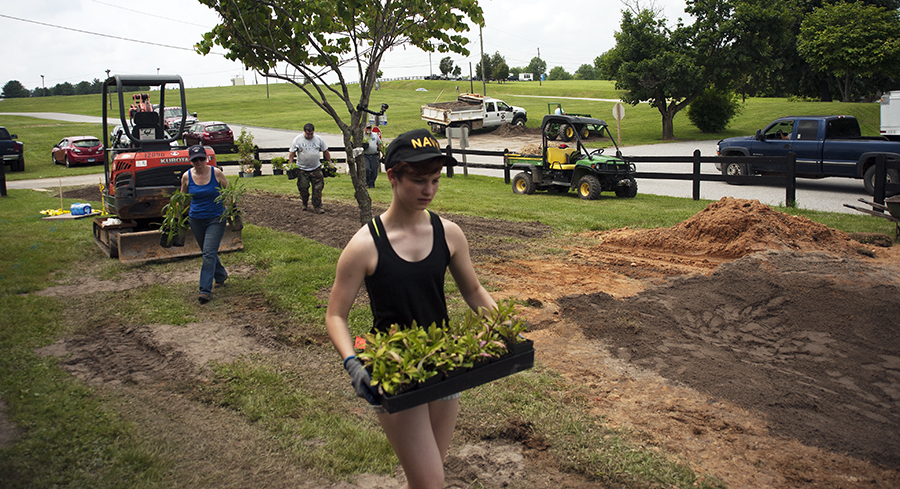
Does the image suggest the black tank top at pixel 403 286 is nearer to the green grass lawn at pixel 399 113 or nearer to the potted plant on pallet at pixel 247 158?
the green grass lawn at pixel 399 113

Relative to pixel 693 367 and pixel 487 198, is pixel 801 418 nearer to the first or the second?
pixel 693 367

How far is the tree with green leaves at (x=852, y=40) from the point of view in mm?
34594

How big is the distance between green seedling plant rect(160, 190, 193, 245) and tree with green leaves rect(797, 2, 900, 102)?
38694 mm

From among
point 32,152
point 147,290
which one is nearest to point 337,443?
point 147,290

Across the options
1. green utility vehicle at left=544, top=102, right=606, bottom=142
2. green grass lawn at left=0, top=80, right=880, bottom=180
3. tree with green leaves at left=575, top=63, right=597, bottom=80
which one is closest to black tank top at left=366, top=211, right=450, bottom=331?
green grass lawn at left=0, top=80, right=880, bottom=180

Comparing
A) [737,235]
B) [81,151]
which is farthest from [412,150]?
[81,151]

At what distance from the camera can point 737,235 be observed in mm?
9789

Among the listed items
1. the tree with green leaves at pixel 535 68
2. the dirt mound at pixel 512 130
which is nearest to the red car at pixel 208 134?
the dirt mound at pixel 512 130

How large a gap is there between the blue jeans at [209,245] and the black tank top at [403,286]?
5.52m

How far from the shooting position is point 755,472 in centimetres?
375

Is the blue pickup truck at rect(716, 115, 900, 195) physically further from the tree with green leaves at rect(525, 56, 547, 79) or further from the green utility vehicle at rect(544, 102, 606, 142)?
the tree with green leaves at rect(525, 56, 547, 79)

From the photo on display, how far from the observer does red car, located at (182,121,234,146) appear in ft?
105

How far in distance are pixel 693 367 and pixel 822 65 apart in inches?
1600

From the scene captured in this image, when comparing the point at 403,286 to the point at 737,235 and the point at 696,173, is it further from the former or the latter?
the point at 696,173
